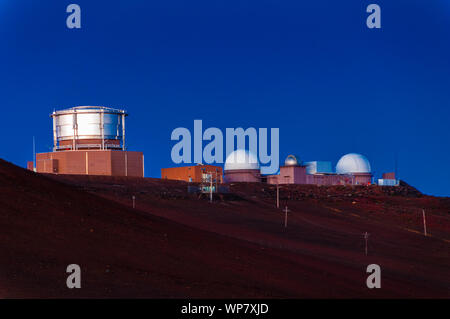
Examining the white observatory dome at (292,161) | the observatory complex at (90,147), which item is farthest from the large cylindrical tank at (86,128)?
the white observatory dome at (292,161)

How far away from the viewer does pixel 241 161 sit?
A: 72.4 metres

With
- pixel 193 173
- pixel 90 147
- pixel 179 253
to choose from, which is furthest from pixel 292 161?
pixel 179 253

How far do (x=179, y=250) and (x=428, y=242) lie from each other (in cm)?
2232

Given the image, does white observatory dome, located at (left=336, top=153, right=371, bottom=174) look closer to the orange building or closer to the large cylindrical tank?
the orange building

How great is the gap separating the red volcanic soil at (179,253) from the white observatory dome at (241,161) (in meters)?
32.5

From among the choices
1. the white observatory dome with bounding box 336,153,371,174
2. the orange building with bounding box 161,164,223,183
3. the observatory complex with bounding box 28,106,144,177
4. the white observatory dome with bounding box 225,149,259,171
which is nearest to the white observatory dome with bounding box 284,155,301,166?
the white observatory dome with bounding box 225,149,259,171

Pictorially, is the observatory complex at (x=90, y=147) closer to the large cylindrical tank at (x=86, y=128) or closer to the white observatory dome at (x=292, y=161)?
the large cylindrical tank at (x=86, y=128)

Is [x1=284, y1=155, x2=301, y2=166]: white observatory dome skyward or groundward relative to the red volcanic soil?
skyward

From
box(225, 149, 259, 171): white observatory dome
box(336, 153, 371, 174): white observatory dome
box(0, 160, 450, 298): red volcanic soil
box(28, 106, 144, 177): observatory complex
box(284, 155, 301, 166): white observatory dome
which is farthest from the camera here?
box(336, 153, 371, 174): white observatory dome

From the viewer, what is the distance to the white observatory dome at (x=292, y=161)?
71.8 m

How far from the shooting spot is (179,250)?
795 inches

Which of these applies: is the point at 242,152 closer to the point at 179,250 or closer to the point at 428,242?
the point at 428,242

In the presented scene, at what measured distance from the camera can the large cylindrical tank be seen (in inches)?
2229

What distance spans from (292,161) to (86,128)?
26440 millimetres
